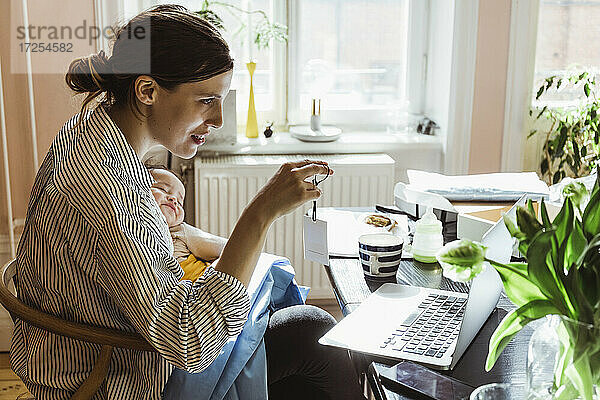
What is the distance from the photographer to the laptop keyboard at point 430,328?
1.25 metres

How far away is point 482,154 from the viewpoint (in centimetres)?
309

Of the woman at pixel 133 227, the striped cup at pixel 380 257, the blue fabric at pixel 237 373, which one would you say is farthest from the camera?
the striped cup at pixel 380 257

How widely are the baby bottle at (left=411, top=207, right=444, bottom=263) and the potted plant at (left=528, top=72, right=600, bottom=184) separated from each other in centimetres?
134

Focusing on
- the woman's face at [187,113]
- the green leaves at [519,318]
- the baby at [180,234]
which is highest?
the woman's face at [187,113]

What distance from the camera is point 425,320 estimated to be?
137cm

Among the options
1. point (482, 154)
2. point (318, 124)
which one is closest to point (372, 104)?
point (318, 124)

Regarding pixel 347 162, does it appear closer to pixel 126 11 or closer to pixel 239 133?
pixel 239 133

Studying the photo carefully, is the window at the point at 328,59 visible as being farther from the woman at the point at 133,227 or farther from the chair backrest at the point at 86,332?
the chair backrest at the point at 86,332

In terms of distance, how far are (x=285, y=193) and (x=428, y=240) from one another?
454 mm

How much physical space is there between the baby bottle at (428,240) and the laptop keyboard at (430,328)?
22 cm

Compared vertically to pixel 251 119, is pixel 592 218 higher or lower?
higher

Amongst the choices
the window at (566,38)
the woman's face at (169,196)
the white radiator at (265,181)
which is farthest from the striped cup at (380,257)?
the window at (566,38)

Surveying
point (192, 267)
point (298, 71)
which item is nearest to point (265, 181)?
point (298, 71)

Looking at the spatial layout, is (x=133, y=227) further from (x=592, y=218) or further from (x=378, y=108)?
(x=378, y=108)
